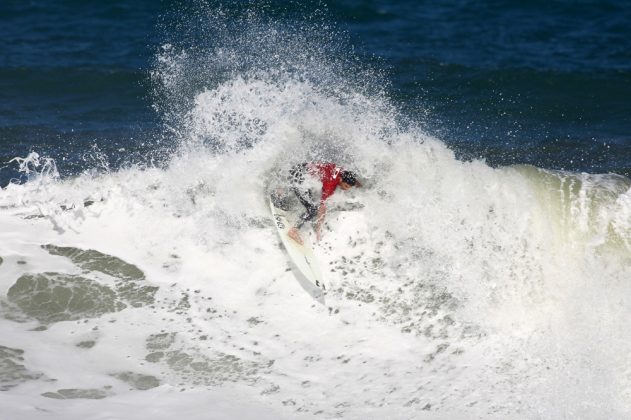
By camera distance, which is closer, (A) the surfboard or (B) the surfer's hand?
(A) the surfboard

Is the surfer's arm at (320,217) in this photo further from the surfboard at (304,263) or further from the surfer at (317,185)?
the surfboard at (304,263)

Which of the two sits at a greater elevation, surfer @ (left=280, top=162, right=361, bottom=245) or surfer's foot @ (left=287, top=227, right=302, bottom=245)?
surfer @ (left=280, top=162, right=361, bottom=245)

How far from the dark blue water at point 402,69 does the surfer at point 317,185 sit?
322 centimetres

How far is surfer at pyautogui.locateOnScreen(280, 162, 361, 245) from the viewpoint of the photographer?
864cm

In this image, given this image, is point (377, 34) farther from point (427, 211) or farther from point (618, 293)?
point (618, 293)

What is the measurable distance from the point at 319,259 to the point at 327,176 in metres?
0.98

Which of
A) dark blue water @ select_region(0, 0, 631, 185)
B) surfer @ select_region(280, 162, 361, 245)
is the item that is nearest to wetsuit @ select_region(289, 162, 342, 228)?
surfer @ select_region(280, 162, 361, 245)

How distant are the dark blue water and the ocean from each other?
0.35ft

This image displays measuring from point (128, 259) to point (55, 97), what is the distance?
6802mm

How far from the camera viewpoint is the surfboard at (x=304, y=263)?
8.06 m

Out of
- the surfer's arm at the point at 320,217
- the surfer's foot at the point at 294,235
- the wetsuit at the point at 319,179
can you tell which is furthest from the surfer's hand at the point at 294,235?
the surfer's arm at the point at 320,217

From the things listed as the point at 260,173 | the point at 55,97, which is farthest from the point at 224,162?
the point at 55,97

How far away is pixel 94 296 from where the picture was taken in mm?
7930

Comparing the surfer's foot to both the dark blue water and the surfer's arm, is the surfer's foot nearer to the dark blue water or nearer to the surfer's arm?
the surfer's arm
